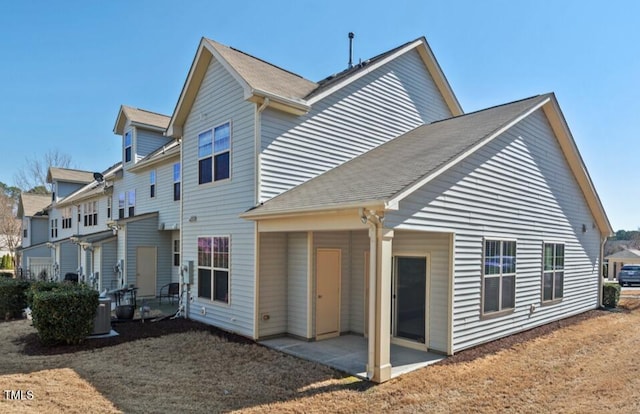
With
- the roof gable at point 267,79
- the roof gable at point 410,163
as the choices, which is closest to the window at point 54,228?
the roof gable at point 267,79

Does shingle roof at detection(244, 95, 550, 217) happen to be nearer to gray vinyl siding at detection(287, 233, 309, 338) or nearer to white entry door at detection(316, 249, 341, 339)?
gray vinyl siding at detection(287, 233, 309, 338)

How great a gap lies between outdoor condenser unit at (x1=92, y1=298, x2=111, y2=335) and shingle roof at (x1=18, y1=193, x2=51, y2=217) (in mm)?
29177

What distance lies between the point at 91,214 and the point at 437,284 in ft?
75.1

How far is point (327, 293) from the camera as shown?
960cm

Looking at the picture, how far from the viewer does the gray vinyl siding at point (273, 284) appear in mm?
9391

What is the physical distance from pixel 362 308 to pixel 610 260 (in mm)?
38459

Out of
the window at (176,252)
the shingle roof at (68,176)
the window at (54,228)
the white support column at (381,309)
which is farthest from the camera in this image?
the window at (54,228)

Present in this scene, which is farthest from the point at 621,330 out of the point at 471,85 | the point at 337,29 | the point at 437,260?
the point at 337,29

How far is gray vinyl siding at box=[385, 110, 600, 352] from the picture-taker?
7.96 metres

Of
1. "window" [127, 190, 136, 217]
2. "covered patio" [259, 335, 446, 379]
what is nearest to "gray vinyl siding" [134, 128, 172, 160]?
"window" [127, 190, 136, 217]

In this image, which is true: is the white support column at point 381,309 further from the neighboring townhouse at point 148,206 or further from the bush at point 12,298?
the bush at point 12,298

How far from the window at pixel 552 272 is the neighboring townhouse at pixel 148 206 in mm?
13098

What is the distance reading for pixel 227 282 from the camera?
33.8ft

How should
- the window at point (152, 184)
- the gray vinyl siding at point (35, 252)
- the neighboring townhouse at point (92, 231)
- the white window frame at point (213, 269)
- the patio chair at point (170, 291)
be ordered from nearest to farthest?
the white window frame at point (213, 269), the patio chair at point (170, 291), the neighboring townhouse at point (92, 231), the window at point (152, 184), the gray vinyl siding at point (35, 252)
